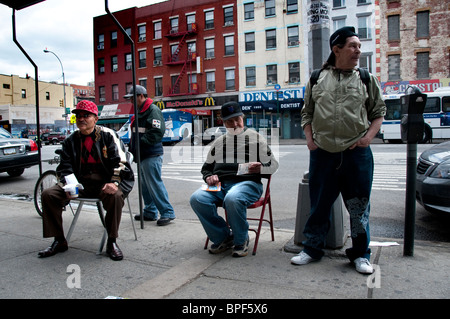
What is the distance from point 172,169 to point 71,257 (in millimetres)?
8590

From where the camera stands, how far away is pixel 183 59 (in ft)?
120

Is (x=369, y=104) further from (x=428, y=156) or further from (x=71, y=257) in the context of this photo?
(x=71, y=257)

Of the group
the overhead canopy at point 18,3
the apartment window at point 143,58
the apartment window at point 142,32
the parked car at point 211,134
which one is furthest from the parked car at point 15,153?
the apartment window at point 142,32

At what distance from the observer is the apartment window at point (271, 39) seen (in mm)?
32612

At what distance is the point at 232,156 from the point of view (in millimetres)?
4023

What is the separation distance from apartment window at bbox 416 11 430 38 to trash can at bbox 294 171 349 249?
29.3 meters

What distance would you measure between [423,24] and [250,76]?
14104 mm

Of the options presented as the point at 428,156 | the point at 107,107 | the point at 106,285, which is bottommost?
the point at 106,285

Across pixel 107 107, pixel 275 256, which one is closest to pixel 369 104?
pixel 275 256

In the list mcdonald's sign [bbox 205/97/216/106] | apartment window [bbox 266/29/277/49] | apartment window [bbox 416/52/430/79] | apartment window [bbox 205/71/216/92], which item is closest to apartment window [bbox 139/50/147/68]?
apartment window [bbox 205/71/216/92]

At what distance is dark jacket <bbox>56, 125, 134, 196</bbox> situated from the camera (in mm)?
3922

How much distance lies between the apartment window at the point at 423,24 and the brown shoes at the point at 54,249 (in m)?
30.7

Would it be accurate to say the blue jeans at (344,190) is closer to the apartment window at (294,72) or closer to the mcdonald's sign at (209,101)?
the apartment window at (294,72)

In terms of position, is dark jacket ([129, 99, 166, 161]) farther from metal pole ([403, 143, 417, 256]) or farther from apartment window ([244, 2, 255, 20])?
apartment window ([244, 2, 255, 20])
